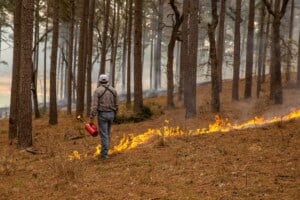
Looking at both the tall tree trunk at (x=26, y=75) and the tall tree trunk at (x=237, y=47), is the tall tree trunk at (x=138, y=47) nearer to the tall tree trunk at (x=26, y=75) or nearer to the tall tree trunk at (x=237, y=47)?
the tall tree trunk at (x=26, y=75)

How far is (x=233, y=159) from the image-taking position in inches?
352

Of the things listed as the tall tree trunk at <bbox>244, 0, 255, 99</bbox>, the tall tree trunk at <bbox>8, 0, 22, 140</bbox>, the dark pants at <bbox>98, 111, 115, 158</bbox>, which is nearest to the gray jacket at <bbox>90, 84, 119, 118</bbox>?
the dark pants at <bbox>98, 111, 115, 158</bbox>

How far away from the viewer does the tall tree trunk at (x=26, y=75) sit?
1200 centimetres

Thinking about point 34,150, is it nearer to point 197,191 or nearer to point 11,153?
point 11,153

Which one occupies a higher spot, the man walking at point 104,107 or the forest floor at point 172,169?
the man walking at point 104,107

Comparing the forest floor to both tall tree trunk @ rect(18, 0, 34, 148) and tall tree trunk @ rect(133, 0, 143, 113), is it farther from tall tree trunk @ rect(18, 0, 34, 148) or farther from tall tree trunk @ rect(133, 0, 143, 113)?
Answer: tall tree trunk @ rect(133, 0, 143, 113)

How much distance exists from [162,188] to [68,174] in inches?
80.7

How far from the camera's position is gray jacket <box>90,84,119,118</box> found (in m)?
10.0

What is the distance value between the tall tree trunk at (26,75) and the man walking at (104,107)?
3017mm

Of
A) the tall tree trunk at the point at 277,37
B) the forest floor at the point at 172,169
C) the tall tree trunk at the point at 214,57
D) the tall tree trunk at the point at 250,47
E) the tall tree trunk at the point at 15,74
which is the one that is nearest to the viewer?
the forest floor at the point at 172,169

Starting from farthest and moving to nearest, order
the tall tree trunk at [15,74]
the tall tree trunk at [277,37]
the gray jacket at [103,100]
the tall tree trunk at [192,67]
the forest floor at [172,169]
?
the tall tree trunk at [277,37], the tall tree trunk at [192,67], the tall tree trunk at [15,74], the gray jacket at [103,100], the forest floor at [172,169]

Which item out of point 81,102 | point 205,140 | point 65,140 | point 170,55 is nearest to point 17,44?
point 65,140

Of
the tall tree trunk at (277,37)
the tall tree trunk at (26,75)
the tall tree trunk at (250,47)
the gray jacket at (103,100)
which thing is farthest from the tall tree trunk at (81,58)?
the gray jacket at (103,100)

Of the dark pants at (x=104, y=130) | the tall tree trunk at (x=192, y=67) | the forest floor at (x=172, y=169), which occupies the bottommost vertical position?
the forest floor at (x=172, y=169)
